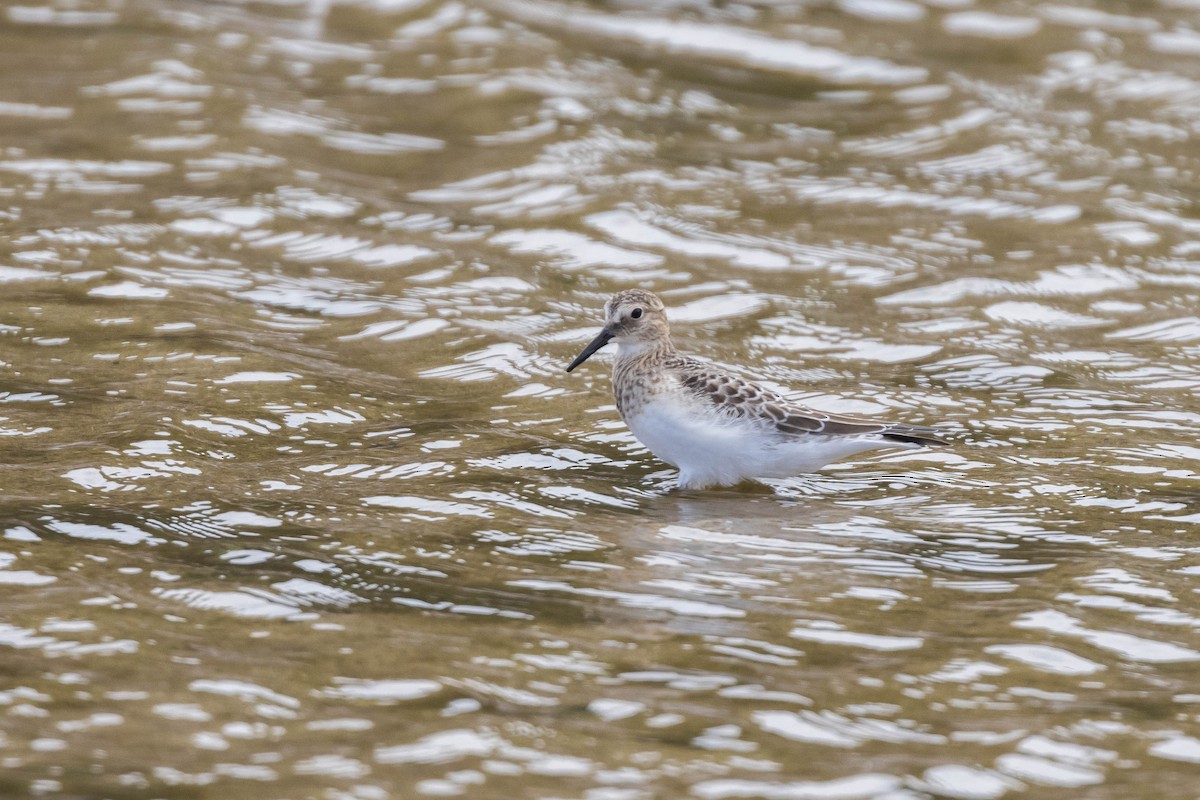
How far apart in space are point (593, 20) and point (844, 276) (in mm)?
6219

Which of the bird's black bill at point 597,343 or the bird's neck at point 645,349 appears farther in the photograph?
the bird's black bill at point 597,343

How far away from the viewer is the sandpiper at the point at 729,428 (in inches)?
324

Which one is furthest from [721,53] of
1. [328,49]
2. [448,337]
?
[448,337]

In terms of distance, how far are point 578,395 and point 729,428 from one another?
179 centimetres

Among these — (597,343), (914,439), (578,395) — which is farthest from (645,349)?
(914,439)

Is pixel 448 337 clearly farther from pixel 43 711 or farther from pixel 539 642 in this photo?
pixel 43 711

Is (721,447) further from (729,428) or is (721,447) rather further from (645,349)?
(645,349)

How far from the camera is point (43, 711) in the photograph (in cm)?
577

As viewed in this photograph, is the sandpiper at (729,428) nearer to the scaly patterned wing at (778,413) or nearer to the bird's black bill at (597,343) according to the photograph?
the scaly patterned wing at (778,413)

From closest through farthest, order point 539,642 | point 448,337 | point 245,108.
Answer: point 539,642 < point 448,337 < point 245,108

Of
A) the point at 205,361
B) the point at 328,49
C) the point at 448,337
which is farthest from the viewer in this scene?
the point at 328,49

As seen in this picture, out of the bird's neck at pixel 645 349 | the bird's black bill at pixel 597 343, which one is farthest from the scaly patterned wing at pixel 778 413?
the bird's black bill at pixel 597 343

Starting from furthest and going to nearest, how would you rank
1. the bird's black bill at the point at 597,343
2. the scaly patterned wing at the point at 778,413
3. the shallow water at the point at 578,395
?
the bird's black bill at the point at 597,343 < the scaly patterned wing at the point at 778,413 < the shallow water at the point at 578,395

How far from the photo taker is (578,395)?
392 inches
